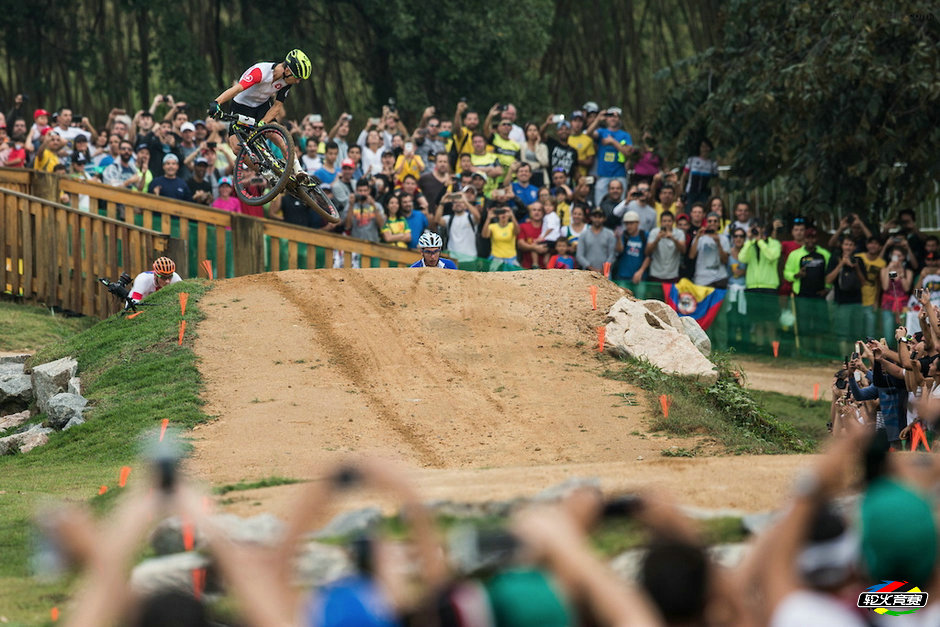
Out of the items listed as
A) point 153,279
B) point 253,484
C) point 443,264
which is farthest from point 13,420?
point 443,264

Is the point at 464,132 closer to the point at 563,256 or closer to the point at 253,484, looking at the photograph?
the point at 563,256

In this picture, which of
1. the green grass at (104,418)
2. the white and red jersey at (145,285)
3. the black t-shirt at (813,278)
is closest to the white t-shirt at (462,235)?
the green grass at (104,418)

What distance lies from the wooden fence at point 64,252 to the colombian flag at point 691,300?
23.9ft

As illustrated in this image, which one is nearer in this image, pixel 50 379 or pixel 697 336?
pixel 50 379

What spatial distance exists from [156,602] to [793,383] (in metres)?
14.8

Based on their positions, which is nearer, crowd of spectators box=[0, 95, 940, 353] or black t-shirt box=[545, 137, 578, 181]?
crowd of spectators box=[0, 95, 940, 353]

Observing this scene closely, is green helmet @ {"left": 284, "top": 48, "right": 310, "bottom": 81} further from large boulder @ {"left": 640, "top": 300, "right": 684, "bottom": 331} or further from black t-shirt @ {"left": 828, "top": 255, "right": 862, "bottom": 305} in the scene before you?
black t-shirt @ {"left": 828, "top": 255, "right": 862, "bottom": 305}

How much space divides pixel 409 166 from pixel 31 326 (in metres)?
6.51

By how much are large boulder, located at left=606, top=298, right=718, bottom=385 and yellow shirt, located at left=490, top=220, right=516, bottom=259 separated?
3.77 m

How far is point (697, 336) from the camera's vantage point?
15992 mm

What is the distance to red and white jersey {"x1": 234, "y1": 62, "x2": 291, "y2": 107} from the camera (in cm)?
1407

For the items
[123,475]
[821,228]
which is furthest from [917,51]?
[123,475]

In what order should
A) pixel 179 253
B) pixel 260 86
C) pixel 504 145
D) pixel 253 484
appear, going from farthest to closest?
pixel 504 145 < pixel 179 253 < pixel 260 86 < pixel 253 484

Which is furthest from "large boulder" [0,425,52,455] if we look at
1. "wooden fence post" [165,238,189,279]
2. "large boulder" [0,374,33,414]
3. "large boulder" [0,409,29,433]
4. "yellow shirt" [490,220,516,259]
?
"yellow shirt" [490,220,516,259]
